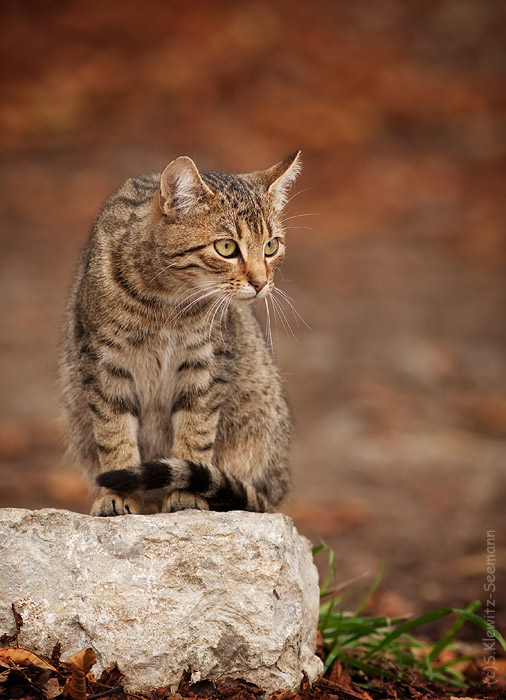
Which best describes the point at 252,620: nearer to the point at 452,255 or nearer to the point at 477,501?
the point at 477,501

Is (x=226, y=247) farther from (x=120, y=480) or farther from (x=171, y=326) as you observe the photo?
(x=120, y=480)

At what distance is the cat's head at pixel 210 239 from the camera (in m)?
3.45

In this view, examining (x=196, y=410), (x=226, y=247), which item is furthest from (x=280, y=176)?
(x=196, y=410)

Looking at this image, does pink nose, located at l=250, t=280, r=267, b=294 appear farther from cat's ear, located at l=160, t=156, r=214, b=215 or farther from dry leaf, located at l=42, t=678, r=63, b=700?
dry leaf, located at l=42, t=678, r=63, b=700

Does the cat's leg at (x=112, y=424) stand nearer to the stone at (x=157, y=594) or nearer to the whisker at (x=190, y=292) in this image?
the whisker at (x=190, y=292)

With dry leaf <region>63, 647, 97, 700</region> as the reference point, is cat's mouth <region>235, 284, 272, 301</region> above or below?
above

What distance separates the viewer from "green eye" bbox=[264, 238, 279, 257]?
11.8 ft

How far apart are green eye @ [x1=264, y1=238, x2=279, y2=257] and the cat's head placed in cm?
2

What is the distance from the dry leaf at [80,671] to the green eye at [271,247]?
1710 mm

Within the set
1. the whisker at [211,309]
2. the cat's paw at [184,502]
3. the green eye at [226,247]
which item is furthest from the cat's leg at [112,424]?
the green eye at [226,247]

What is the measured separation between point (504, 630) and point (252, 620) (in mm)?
2405

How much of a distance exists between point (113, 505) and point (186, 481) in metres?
0.35

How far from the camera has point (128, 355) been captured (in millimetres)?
3611

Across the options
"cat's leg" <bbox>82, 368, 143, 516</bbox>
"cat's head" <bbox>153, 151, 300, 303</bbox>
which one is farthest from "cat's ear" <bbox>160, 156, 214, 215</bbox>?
"cat's leg" <bbox>82, 368, 143, 516</bbox>
